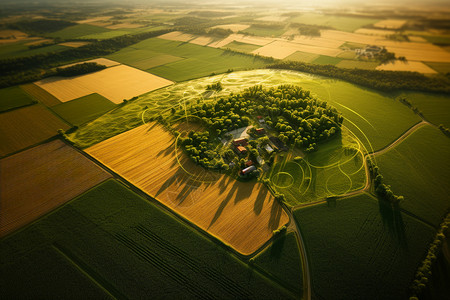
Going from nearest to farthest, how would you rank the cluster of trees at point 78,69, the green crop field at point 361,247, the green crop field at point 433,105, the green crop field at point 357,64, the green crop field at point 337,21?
the green crop field at point 361,247, the green crop field at point 433,105, the cluster of trees at point 78,69, the green crop field at point 357,64, the green crop field at point 337,21

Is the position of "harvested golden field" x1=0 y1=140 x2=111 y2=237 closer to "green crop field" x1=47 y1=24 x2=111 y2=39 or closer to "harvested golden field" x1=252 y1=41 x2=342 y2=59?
"harvested golden field" x1=252 y1=41 x2=342 y2=59

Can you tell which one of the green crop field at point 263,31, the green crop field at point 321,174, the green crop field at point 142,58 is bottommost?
the green crop field at point 321,174

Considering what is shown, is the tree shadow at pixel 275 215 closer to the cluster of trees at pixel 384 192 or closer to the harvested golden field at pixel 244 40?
the cluster of trees at pixel 384 192

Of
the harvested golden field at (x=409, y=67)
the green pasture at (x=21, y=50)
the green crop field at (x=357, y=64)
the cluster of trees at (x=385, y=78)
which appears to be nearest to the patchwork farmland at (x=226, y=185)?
the cluster of trees at (x=385, y=78)

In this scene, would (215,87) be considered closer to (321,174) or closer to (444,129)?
(321,174)

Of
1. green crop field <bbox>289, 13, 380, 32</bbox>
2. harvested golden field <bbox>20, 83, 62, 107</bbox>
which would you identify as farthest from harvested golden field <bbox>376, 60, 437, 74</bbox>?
harvested golden field <bbox>20, 83, 62, 107</bbox>

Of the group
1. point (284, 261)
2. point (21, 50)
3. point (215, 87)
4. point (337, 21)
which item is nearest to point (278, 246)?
point (284, 261)

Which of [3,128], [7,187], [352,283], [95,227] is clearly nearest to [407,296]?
[352,283]
